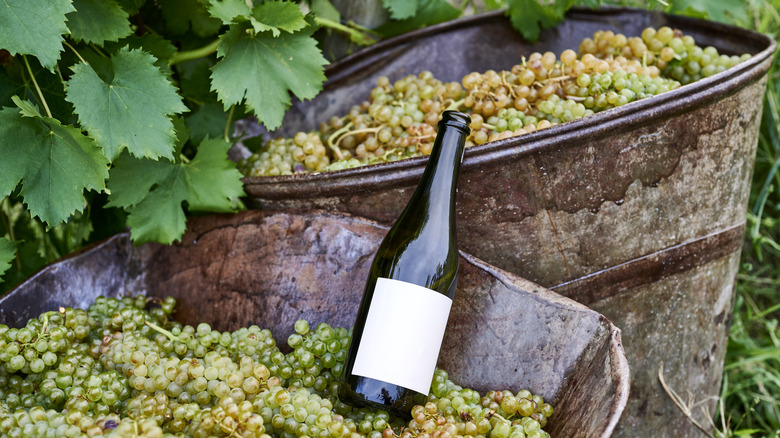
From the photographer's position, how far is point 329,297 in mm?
1373

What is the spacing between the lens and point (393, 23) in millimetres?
2158

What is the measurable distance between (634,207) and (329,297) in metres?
0.74

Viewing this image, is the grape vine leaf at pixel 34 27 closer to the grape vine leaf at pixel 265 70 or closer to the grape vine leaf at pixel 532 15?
the grape vine leaf at pixel 265 70

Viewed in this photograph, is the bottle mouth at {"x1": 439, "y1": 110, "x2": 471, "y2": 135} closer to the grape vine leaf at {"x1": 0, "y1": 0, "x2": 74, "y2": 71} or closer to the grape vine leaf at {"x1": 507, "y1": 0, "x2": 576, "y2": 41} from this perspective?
the grape vine leaf at {"x1": 0, "y1": 0, "x2": 74, "y2": 71}

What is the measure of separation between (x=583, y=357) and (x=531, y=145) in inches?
17.3

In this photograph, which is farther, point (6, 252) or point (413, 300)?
point (6, 252)

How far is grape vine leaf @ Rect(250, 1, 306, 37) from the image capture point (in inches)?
56.1

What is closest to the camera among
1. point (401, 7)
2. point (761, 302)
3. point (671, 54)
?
point (671, 54)

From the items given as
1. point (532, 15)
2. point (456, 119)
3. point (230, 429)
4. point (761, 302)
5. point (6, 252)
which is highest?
point (532, 15)

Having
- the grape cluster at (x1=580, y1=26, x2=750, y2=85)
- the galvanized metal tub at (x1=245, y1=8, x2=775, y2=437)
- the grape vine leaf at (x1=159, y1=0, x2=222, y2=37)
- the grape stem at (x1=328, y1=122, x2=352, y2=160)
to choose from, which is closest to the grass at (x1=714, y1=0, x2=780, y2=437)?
the galvanized metal tub at (x1=245, y1=8, x2=775, y2=437)

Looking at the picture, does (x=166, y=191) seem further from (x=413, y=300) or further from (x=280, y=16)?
(x=413, y=300)

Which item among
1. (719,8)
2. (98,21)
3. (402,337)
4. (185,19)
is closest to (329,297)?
(402,337)

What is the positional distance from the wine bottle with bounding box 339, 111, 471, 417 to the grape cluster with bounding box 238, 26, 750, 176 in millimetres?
243

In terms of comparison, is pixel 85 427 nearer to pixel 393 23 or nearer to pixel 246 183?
pixel 246 183
